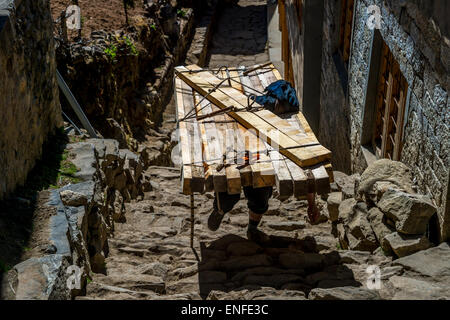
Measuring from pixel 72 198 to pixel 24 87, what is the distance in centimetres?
119

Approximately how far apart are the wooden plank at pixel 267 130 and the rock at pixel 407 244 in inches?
34.4

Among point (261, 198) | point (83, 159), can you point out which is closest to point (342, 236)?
point (261, 198)

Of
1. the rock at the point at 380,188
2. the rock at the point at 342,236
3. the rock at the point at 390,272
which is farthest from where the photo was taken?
the rock at the point at 342,236

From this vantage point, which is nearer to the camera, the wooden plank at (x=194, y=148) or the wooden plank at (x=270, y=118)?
the wooden plank at (x=194, y=148)

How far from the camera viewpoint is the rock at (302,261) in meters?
4.95

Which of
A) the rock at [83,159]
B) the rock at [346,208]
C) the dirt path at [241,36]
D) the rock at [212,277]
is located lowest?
the rock at [212,277]

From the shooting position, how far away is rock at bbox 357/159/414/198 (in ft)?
15.9

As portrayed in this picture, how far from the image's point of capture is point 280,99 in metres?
5.75

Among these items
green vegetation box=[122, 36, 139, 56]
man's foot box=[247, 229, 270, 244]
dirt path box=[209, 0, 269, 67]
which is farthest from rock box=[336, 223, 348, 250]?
dirt path box=[209, 0, 269, 67]

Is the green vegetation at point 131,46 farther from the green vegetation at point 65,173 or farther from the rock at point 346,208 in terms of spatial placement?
the rock at point 346,208

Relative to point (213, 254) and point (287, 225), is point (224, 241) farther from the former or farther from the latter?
point (287, 225)

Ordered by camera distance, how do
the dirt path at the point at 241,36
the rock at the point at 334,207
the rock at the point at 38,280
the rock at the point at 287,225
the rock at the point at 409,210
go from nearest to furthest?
the rock at the point at 38,280, the rock at the point at 409,210, the rock at the point at 334,207, the rock at the point at 287,225, the dirt path at the point at 241,36

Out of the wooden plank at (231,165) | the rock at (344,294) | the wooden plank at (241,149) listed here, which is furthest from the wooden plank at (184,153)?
the rock at (344,294)

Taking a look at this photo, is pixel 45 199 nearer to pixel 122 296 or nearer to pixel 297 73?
pixel 122 296
